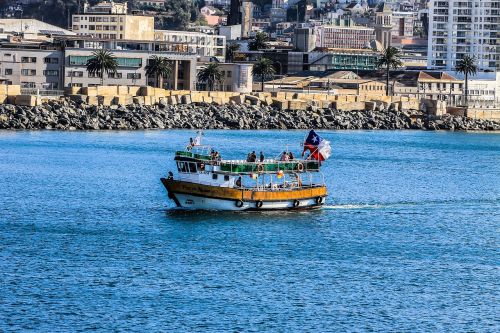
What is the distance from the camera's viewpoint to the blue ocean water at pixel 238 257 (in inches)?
1574

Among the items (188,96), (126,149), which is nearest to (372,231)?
(126,149)

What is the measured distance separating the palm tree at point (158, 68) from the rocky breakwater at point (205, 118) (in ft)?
32.0

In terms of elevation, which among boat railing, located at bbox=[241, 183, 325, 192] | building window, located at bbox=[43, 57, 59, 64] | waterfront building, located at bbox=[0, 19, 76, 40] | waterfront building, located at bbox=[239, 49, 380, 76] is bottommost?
boat railing, located at bbox=[241, 183, 325, 192]

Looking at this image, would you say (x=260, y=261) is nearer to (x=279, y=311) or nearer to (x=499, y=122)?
(x=279, y=311)

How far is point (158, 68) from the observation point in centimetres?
13712

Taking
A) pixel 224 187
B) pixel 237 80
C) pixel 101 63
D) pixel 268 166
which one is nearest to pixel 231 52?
pixel 237 80

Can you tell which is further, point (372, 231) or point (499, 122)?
point (499, 122)

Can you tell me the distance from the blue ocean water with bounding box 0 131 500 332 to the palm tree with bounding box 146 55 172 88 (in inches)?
2237

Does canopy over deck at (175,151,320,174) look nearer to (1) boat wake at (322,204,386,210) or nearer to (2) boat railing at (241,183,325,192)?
(2) boat railing at (241,183,325,192)

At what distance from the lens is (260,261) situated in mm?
48094

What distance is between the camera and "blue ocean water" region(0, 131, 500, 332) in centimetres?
3997

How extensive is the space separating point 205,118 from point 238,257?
2909 inches

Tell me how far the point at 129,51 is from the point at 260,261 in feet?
308

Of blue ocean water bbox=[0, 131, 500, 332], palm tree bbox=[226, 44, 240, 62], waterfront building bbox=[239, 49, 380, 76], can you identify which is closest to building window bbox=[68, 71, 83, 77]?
palm tree bbox=[226, 44, 240, 62]
